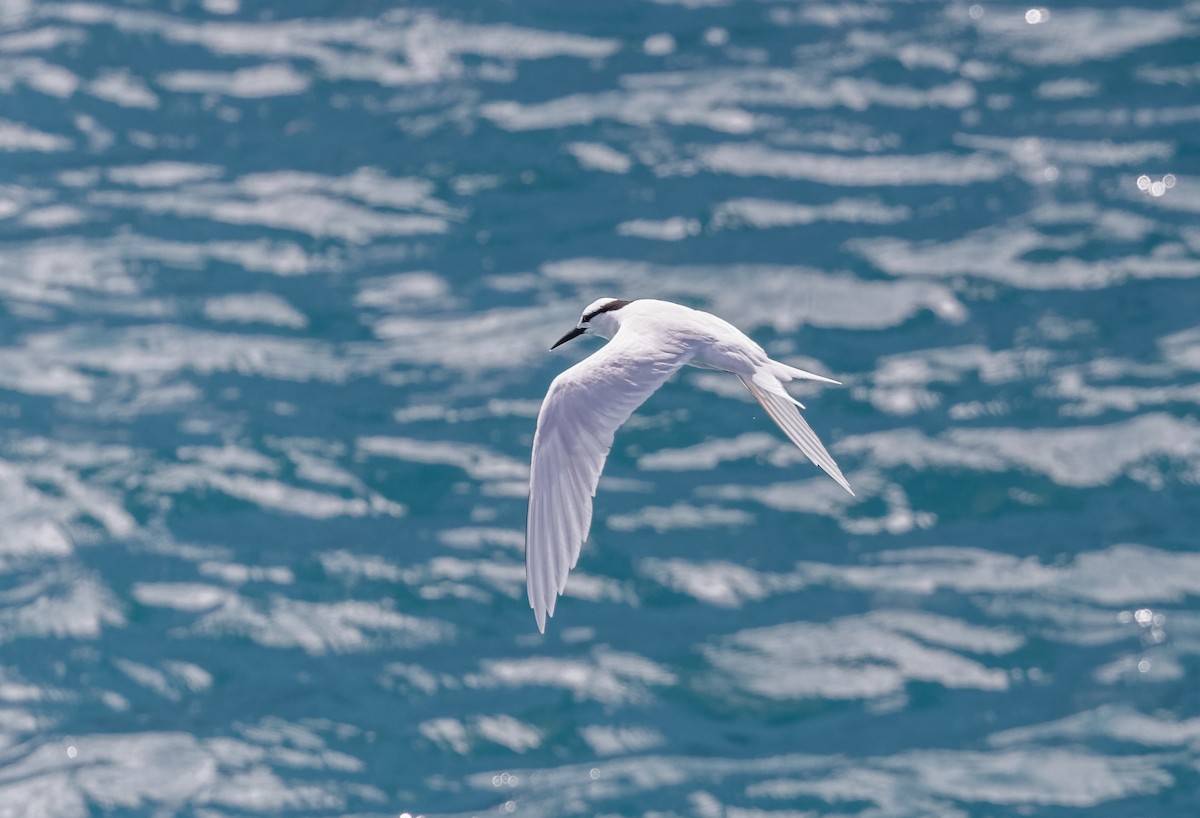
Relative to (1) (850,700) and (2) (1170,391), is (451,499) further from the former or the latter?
(2) (1170,391)

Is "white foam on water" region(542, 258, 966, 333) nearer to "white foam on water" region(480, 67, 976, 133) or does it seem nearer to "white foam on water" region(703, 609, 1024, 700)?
"white foam on water" region(480, 67, 976, 133)

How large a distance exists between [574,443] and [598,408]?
0.51ft

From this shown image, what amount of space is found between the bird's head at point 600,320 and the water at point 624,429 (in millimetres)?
3048

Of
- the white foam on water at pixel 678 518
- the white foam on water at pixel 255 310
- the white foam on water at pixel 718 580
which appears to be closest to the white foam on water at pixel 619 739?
the white foam on water at pixel 718 580

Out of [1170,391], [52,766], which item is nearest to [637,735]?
[52,766]

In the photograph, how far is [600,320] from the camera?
22.7ft

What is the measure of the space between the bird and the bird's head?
379mm

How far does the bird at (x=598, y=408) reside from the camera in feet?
18.1

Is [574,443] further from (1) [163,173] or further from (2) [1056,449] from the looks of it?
(1) [163,173]

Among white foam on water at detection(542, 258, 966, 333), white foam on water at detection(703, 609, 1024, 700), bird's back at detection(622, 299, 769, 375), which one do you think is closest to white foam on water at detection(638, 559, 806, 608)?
white foam on water at detection(703, 609, 1024, 700)

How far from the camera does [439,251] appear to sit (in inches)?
486

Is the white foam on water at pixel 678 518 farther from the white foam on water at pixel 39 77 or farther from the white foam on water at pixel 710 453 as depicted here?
the white foam on water at pixel 39 77

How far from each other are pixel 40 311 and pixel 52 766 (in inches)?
155

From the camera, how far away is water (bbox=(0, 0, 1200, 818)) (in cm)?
925
